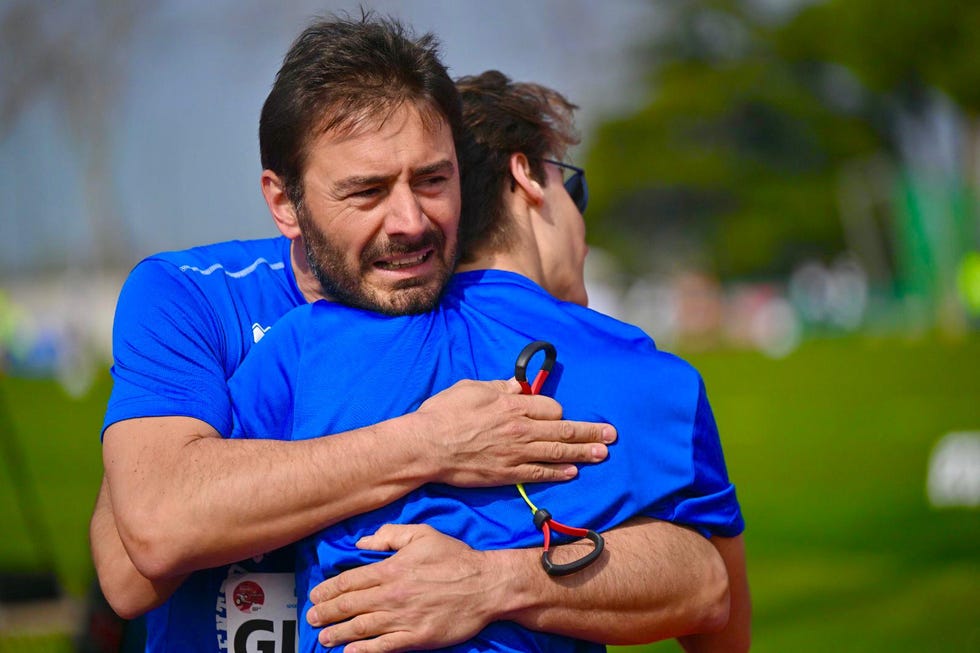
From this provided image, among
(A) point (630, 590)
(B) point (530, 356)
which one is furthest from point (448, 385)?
(A) point (630, 590)

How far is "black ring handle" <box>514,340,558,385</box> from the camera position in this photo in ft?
7.88

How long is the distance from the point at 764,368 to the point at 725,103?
1605 inches

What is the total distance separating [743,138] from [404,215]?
228 ft

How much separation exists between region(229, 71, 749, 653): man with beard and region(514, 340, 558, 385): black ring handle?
0.07 metres

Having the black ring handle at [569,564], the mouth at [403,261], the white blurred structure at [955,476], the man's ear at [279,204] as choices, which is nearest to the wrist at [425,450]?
the black ring handle at [569,564]

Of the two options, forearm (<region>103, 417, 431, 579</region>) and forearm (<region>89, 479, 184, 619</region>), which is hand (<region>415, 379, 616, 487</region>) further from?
forearm (<region>89, 479, 184, 619</region>)

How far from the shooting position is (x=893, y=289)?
4662 centimetres

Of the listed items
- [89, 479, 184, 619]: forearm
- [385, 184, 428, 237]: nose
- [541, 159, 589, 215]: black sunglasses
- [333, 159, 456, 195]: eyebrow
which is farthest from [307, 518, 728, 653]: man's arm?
[541, 159, 589, 215]: black sunglasses

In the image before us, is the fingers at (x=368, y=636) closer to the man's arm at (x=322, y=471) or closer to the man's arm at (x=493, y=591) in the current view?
the man's arm at (x=493, y=591)

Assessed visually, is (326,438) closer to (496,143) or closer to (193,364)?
(193,364)

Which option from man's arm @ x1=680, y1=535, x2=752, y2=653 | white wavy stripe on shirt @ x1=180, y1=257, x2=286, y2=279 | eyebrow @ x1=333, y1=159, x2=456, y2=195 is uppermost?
eyebrow @ x1=333, y1=159, x2=456, y2=195

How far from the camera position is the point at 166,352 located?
2.69 metres

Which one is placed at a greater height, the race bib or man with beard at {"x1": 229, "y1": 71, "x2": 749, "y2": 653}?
man with beard at {"x1": 229, "y1": 71, "x2": 749, "y2": 653}

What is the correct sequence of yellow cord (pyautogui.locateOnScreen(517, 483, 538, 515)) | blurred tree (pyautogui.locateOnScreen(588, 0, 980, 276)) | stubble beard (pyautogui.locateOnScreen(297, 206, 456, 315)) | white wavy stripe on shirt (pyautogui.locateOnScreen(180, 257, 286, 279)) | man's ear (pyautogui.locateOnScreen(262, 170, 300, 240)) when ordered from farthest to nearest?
blurred tree (pyautogui.locateOnScreen(588, 0, 980, 276))
white wavy stripe on shirt (pyautogui.locateOnScreen(180, 257, 286, 279))
man's ear (pyautogui.locateOnScreen(262, 170, 300, 240))
stubble beard (pyautogui.locateOnScreen(297, 206, 456, 315))
yellow cord (pyautogui.locateOnScreen(517, 483, 538, 515))
